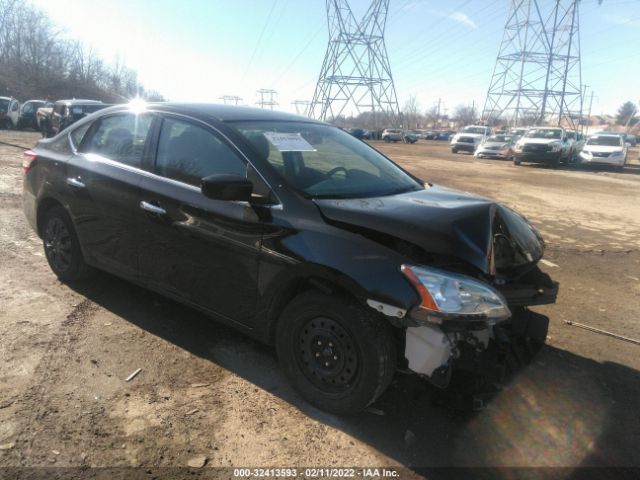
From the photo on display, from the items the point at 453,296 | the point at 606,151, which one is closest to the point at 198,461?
the point at 453,296

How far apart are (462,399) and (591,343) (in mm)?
1838

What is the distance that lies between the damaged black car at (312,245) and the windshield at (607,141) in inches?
957

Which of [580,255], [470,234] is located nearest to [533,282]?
[470,234]

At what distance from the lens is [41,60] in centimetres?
5981

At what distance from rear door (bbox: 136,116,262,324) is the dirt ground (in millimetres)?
454

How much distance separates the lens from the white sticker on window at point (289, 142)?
3215 millimetres

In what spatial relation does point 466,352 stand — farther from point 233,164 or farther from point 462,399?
point 233,164

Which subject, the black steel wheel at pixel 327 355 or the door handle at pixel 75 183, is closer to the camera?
the black steel wheel at pixel 327 355

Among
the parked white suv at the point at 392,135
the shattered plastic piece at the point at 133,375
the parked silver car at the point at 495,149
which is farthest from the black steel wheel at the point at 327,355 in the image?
the parked white suv at the point at 392,135

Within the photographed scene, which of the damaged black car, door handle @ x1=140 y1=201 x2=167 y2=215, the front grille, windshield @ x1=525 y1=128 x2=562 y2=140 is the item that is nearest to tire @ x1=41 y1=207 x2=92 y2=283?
the damaged black car

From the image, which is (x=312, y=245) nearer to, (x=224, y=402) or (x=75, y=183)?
(x=224, y=402)

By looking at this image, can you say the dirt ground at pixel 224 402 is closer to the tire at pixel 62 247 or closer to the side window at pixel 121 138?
the tire at pixel 62 247

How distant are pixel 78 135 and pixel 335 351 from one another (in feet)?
10.3

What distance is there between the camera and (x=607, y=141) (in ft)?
78.7
